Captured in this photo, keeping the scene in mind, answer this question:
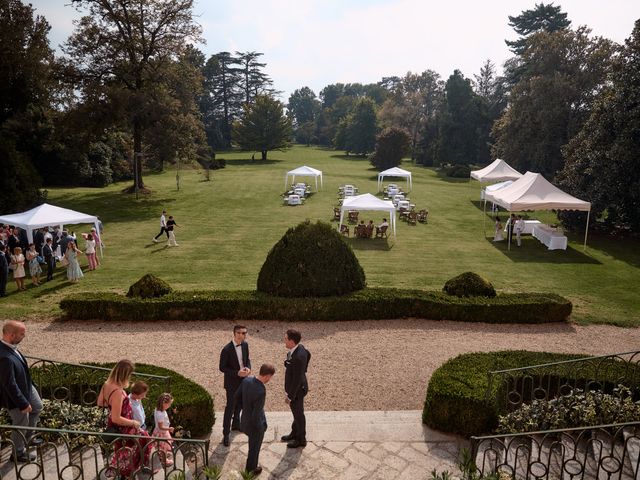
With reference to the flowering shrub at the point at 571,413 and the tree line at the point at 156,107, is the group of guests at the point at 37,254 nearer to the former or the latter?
the tree line at the point at 156,107

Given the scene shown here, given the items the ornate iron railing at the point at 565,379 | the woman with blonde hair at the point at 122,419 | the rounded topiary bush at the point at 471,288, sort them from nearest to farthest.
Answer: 1. the woman with blonde hair at the point at 122,419
2. the ornate iron railing at the point at 565,379
3. the rounded topiary bush at the point at 471,288

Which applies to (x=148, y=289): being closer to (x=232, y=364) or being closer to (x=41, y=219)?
(x=232, y=364)

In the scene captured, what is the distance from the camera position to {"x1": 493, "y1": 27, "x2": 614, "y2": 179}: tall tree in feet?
117

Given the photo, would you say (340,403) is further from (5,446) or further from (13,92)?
(13,92)

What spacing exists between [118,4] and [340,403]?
31.7m

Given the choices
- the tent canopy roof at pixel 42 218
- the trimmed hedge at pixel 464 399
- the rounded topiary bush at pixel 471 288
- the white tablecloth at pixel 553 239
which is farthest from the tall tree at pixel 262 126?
the trimmed hedge at pixel 464 399

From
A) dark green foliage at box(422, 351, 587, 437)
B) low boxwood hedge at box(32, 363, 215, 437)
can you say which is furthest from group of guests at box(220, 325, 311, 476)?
dark green foliage at box(422, 351, 587, 437)

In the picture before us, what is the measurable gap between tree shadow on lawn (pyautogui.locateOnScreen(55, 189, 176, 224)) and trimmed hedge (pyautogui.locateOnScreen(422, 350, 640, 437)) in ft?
71.1

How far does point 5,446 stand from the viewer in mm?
6305

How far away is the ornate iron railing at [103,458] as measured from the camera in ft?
16.6

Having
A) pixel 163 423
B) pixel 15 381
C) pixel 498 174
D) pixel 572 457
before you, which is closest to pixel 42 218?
pixel 15 381

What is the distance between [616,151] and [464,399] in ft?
62.1

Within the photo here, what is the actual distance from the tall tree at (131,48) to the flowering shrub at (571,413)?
95.4 ft

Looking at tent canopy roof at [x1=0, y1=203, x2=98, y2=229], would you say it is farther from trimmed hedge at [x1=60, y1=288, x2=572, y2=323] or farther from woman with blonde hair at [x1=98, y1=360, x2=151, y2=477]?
woman with blonde hair at [x1=98, y1=360, x2=151, y2=477]
